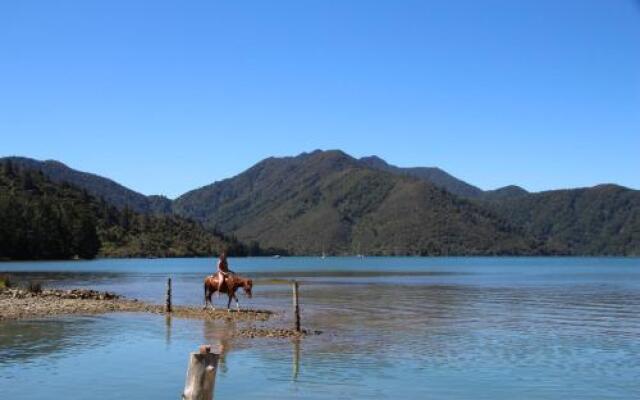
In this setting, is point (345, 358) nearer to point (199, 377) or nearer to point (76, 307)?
point (199, 377)

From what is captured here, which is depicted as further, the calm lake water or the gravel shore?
the gravel shore

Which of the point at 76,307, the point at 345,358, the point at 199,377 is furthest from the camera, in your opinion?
the point at 76,307

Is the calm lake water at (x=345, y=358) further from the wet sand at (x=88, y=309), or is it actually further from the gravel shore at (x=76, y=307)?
the gravel shore at (x=76, y=307)

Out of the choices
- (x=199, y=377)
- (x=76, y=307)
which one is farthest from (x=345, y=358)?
(x=76, y=307)

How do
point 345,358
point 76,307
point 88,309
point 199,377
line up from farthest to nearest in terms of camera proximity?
point 76,307 → point 88,309 → point 345,358 → point 199,377

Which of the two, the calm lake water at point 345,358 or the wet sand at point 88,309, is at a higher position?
the wet sand at point 88,309

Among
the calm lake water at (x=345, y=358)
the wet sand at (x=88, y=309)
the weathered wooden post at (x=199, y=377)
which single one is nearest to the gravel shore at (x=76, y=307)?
the wet sand at (x=88, y=309)

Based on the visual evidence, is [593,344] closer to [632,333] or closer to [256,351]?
[632,333]

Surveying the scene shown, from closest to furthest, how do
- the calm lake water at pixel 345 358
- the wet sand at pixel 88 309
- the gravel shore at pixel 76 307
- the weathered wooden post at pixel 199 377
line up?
the weathered wooden post at pixel 199 377 → the calm lake water at pixel 345 358 → the wet sand at pixel 88 309 → the gravel shore at pixel 76 307

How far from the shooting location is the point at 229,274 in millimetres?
38500

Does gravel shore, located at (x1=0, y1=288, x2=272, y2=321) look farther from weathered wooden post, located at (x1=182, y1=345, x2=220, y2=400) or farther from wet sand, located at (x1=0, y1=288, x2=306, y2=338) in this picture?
weathered wooden post, located at (x1=182, y1=345, x2=220, y2=400)

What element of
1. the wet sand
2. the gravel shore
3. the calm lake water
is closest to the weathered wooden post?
the calm lake water

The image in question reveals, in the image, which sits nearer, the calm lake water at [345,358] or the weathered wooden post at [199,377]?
the weathered wooden post at [199,377]

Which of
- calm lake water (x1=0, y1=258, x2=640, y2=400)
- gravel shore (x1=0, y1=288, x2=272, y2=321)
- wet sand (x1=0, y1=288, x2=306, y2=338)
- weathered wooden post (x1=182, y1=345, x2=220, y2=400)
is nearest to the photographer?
weathered wooden post (x1=182, y1=345, x2=220, y2=400)
